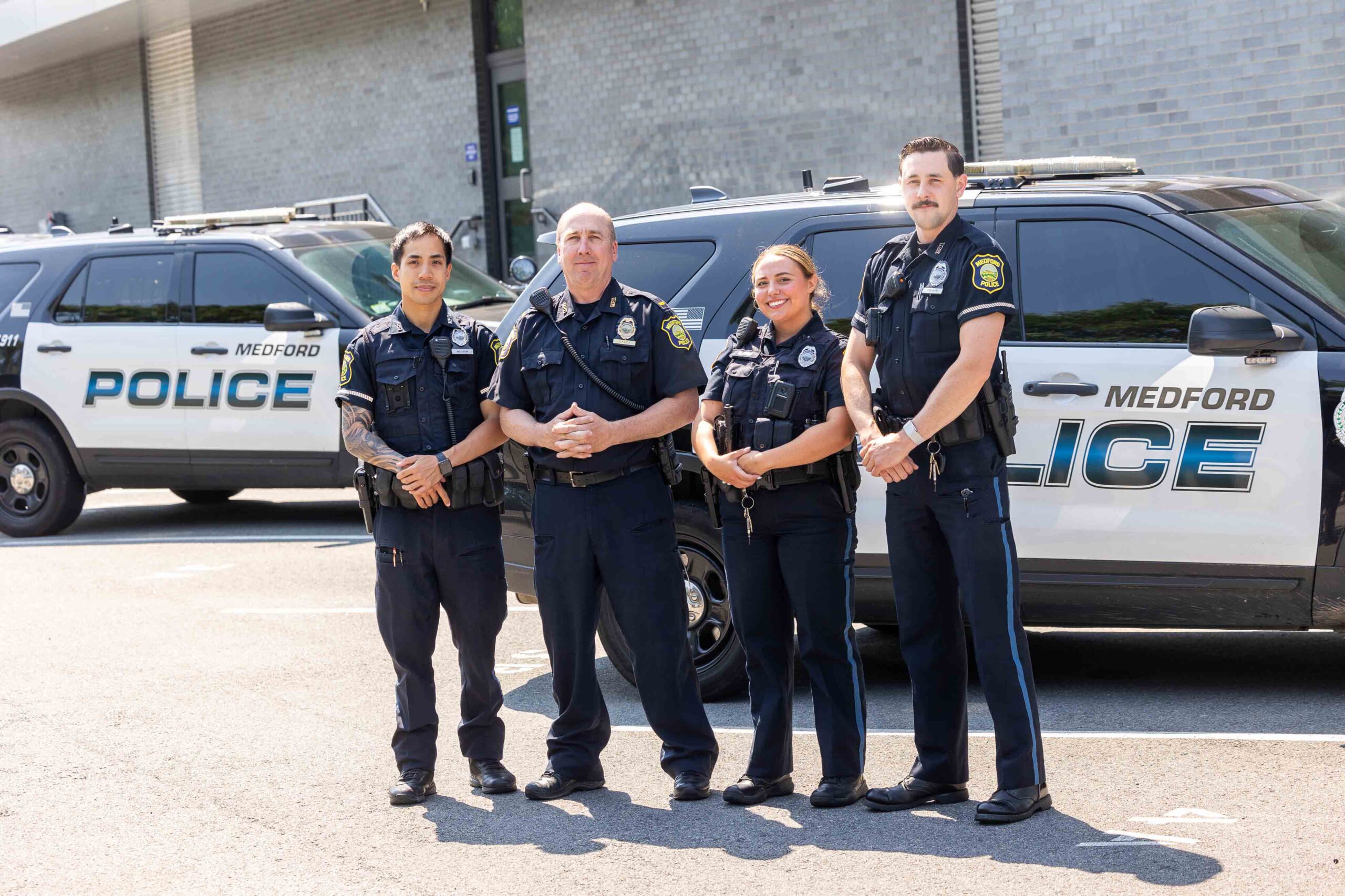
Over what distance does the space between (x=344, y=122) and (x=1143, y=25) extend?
11.2 meters

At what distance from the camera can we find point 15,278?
36.5 feet

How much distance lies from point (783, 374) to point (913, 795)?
135cm

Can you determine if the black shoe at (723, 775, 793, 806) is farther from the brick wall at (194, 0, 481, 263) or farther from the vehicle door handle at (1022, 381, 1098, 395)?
the brick wall at (194, 0, 481, 263)

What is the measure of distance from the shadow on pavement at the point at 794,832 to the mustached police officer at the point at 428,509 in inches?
11.1

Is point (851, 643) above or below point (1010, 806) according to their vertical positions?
above

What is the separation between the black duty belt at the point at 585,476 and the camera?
4988 mm

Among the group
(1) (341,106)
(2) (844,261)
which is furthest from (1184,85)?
(1) (341,106)

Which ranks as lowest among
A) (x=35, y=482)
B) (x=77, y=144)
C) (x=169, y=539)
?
(x=169, y=539)

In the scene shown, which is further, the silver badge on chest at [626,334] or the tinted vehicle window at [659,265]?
the tinted vehicle window at [659,265]

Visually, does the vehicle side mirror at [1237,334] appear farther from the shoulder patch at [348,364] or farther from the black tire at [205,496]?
the black tire at [205,496]

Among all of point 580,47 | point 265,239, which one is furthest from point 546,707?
point 580,47

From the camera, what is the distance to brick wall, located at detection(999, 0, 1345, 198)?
1112 cm

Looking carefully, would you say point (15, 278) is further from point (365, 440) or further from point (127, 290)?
point (365, 440)

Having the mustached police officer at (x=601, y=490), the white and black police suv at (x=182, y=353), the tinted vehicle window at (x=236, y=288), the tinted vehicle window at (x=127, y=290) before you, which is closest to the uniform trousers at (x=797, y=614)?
the mustached police officer at (x=601, y=490)
